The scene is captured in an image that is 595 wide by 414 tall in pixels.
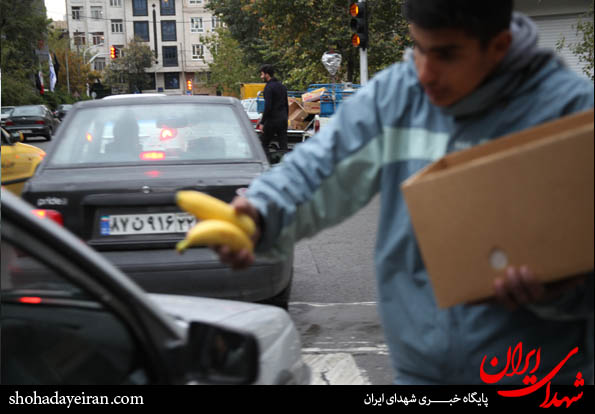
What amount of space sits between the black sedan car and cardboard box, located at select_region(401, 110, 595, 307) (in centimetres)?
336

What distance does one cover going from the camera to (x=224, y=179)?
5395mm

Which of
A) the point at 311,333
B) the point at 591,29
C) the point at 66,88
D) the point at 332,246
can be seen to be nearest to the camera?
the point at 311,333

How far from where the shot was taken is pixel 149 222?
527 cm

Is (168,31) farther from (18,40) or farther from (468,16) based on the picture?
(468,16)

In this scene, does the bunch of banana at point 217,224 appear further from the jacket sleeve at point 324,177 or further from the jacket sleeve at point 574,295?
the jacket sleeve at point 574,295

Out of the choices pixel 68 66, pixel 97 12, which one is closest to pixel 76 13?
pixel 97 12

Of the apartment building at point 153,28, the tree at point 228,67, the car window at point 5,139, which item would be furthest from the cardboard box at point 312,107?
the apartment building at point 153,28

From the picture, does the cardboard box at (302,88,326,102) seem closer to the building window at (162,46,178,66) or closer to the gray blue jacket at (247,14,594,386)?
the gray blue jacket at (247,14,594,386)

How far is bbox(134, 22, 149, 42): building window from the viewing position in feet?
344

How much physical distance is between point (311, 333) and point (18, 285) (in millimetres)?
3832

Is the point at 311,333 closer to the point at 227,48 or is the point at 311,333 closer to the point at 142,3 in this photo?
the point at 227,48

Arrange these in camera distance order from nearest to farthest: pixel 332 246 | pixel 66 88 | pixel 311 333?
1. pixel 311 333
2. pixel 332 246
3. pixel 66 88

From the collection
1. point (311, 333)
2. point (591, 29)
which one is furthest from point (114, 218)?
point (591, 29)

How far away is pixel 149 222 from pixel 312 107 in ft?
49.3
